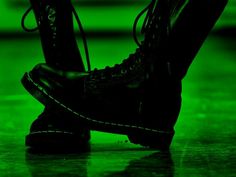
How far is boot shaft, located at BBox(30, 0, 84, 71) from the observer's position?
2.23 m

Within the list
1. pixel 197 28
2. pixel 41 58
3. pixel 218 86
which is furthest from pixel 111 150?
pixel 41 58

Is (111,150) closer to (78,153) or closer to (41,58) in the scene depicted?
(78,153)

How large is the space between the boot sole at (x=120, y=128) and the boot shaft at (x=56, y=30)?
0.12m

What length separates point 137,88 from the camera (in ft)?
6.95

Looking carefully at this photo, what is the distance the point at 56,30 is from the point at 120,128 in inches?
13.7

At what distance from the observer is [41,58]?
20.7 feet

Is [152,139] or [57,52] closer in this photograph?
[152,139]

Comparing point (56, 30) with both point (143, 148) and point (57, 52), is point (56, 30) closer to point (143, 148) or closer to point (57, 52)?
point (57, 52)

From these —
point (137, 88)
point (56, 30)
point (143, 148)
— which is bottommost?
point (143, 148)

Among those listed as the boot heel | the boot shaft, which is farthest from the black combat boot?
the boot heel

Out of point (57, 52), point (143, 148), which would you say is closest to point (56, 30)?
point (57, 52)

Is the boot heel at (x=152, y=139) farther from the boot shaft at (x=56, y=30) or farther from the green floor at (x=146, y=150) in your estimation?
the boot shaft at (x=56, y=30)

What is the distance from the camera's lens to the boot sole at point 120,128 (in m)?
2.09

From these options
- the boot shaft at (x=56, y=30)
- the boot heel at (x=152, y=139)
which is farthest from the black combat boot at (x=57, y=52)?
the boot heel at (x=152, y=139)
